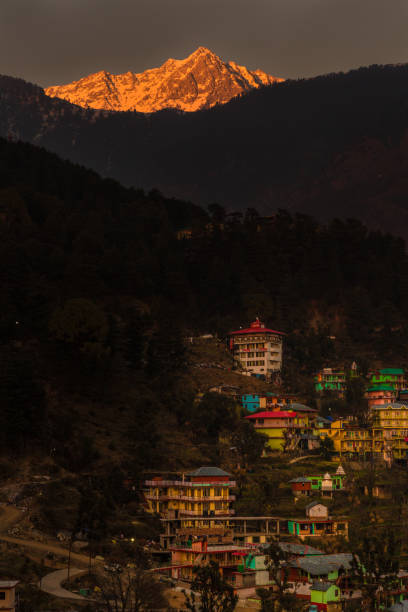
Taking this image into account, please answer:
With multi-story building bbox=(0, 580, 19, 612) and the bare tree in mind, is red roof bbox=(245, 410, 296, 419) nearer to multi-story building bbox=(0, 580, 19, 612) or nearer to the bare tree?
the bare tree

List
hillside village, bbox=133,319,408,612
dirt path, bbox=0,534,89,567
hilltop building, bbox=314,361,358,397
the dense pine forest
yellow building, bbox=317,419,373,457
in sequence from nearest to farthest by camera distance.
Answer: hillside village, bbox=133,319,408,612, dirt path, bbox=0,534,89,567, the dense pine forest, yellow building, bbox=317,419,373,457, hilltop building, bbox=314,361,358,397

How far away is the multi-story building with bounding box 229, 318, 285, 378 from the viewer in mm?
119875

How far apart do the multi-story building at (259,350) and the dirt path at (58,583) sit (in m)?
56.3

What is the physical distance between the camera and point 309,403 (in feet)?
363

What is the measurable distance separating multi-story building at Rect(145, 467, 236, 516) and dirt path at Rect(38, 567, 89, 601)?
16236 millimetres

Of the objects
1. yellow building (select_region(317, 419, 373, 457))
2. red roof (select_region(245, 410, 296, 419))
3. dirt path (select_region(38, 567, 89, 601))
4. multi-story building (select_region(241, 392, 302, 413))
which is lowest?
dirt path (select_region(38, 567, 89, 601))

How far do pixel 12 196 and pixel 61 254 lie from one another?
1734 centimetres

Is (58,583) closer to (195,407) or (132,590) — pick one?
(132,590)

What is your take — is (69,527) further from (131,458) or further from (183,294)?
(183,294)

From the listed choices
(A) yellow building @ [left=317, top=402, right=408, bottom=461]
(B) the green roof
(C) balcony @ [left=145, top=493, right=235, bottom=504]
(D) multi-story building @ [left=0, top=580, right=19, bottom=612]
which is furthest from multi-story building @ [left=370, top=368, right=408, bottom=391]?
(D) multi-story building @ [left=0, top=580, right=19, bottom=612]

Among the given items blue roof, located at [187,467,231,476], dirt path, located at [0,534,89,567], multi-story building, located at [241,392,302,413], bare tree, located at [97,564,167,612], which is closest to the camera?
bare tree, located at [97,564,167,612]

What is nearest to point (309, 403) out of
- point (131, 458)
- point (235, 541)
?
point (131, 458)

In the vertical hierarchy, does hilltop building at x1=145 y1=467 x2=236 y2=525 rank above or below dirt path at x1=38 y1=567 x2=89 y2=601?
above

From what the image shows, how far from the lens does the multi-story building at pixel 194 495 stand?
A: 80938 mm
